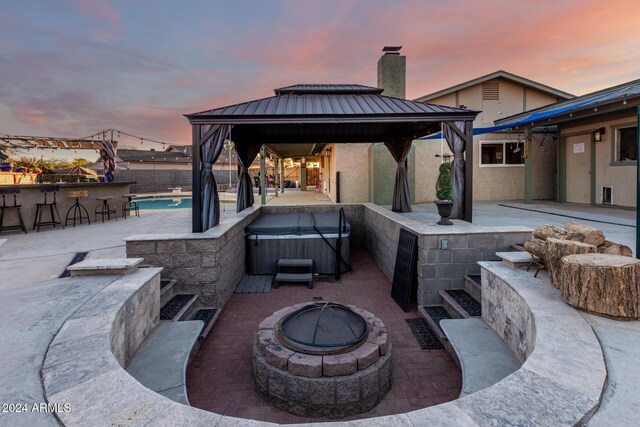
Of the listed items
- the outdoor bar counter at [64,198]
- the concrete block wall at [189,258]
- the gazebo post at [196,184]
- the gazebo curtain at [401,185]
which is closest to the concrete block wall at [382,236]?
the gazebo curtain at [401,185]

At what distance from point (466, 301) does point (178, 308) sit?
380 centimetres

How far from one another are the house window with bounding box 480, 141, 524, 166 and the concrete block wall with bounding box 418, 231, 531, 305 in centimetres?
855

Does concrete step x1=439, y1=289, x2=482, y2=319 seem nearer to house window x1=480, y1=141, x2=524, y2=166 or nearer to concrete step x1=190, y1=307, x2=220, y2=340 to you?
concrete step x1=190, y1=307, x2=220, y2=340

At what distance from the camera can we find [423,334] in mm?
3842

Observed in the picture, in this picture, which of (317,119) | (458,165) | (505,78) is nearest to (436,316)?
(458,165)

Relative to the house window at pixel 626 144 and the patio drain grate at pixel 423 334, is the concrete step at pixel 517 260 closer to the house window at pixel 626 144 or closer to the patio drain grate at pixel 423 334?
the patio drain grate at pixel 423 334

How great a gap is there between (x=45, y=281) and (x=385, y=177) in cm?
872

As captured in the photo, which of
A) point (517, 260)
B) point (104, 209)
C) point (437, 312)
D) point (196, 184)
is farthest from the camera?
point (104, 209)

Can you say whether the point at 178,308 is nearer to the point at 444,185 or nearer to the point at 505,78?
the point at 444,185

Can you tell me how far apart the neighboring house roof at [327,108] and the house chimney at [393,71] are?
358 cm

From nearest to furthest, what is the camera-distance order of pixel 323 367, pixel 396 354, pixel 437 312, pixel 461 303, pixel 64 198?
pixel 323 367 → pixel 396 354 → pixel 461 303 → pixel 437 312 → pixel 64 198

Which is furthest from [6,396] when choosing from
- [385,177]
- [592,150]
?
[592,150]

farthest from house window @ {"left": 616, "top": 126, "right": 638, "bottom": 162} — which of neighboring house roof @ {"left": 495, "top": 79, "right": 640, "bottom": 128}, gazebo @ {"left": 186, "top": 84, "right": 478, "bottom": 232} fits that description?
gazebo @ {"left": 186, "top": 84, "right": 478, "bottom": 232}

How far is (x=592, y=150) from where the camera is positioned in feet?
29.4
